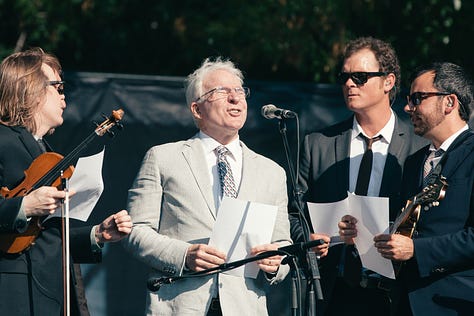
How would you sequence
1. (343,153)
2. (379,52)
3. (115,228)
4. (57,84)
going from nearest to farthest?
(115,228) < (57,84) < (343,153) < (379,52)

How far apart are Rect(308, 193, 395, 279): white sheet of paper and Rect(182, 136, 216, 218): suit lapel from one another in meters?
0.53

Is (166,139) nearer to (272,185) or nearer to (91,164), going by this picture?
(272,185)

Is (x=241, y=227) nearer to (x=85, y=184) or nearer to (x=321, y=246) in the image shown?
(x=321, y=246)

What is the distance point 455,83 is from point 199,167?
1419 millimetres

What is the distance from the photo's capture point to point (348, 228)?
5.13m

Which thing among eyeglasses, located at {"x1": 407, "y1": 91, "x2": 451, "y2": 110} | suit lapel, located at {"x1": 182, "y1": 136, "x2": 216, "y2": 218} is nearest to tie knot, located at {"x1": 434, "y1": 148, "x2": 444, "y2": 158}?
eyeglasses, located at {"x1": 407, "y1": 91, "x2": 451, "y2": 110}

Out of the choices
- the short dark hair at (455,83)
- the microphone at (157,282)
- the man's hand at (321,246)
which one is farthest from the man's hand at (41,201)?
the short dark hair at (455,83)

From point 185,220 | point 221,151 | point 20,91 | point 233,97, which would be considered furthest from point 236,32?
point 20,91

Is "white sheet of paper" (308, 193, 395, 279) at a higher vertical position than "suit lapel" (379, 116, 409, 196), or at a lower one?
lower

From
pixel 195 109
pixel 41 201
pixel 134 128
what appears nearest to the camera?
pixel 41 201

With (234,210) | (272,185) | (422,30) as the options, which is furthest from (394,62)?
(422,30)

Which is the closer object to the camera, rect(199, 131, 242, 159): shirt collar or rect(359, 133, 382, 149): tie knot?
rect(199, 131, 242, 159): shirt collar

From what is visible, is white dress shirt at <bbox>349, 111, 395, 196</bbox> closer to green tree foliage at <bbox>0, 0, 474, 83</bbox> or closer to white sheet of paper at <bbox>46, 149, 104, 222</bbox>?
white sheet of paper at <bbox>46, 149, 104, 222</bbox>

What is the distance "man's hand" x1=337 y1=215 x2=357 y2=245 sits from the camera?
5121 millimetres
